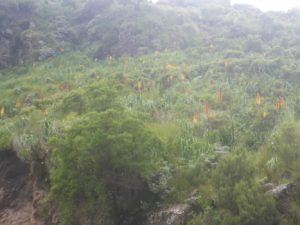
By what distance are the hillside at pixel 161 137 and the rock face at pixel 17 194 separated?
5 cm

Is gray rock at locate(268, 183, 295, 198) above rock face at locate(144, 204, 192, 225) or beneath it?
above

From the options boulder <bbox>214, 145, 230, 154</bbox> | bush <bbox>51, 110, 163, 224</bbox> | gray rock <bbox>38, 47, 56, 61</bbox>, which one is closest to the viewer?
bush <bbox>51, 110, 163, 224</bbox>

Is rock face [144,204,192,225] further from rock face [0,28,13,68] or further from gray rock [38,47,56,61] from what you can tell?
rock face [0,28,13,68]

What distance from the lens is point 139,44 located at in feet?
105

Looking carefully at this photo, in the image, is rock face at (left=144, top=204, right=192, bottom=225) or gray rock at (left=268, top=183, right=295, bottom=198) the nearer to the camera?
gray rock at (left=268, top=183, right=295, bottom=198)

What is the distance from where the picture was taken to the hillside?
9.71 metres

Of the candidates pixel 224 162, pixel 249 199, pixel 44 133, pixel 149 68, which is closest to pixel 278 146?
pixel 224 162

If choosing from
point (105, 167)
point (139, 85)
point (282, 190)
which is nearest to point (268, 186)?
point (282, 190)

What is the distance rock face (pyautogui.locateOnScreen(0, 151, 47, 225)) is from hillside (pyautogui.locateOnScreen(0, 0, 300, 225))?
0.05m

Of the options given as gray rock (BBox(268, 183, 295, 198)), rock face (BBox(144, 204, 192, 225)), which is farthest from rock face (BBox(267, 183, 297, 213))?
rock face (BBox(144, 204, 192, 225))

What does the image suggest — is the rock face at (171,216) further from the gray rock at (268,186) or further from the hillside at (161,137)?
the gray rock at (268,186)

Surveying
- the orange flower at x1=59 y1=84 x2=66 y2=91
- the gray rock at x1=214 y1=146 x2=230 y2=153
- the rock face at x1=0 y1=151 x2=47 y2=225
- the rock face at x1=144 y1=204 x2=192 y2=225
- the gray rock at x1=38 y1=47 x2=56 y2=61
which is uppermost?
the gray rock at x1=38 y1=47 x2=56 y2=61

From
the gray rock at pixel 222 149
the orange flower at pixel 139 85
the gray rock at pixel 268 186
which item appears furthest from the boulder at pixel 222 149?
the orange flower at pixel 139 85

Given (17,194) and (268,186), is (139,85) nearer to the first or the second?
(17,194)
